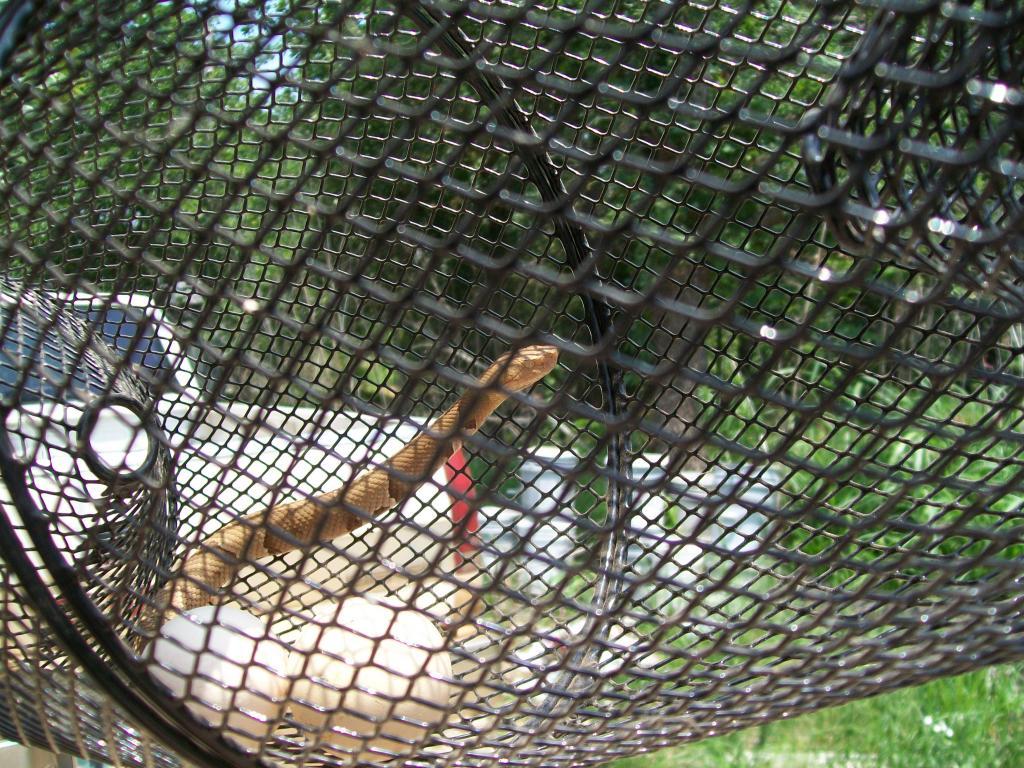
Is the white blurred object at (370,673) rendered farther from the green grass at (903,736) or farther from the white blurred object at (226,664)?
the green grass at (903,736)

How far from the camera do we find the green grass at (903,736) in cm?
126

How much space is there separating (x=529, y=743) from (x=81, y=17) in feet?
1.09

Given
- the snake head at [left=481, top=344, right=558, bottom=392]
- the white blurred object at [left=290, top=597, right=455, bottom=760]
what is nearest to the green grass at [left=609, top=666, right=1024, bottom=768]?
the snake head at [left=481, top=344, right=558, bottom=392]

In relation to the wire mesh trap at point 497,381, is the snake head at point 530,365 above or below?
above

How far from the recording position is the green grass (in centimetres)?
126

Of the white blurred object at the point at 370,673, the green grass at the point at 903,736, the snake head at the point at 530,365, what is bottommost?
the white blurred object at the point at 370,673

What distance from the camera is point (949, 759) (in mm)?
1244

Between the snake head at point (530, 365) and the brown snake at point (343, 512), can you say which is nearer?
the brown snake at point (343, 512)

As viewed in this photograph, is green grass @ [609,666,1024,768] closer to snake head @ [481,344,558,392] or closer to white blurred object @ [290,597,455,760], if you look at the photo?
snake head @ [481,344,558,392]

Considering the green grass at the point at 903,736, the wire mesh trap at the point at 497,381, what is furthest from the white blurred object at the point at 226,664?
the green grass at the point at 903,736

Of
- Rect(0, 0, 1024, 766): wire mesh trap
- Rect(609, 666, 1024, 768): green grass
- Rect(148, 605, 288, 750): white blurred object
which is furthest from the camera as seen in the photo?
Rect(609, 666, 1024, 768): green grass

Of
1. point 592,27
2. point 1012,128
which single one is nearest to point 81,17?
point 592,27

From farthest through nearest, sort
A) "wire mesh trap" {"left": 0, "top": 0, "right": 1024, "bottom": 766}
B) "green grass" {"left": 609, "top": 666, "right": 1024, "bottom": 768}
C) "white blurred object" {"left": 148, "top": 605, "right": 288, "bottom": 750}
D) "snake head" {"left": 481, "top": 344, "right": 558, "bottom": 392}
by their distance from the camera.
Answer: "green grass" {"left": 609, "top": 666, "right": 1024, "bottom": 768} < "snake head" {"left": 481, "top": 344, "right": 558, "bottom": 392} < "white blurred object" {"left": 148, "top": 605, "right": 288, "bottom": 750} < "wire mesh trap" {"left": 0, "top": 0, "right": 1024, "bottom": 766}

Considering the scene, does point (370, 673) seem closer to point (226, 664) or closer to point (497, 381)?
point (226, 664)
